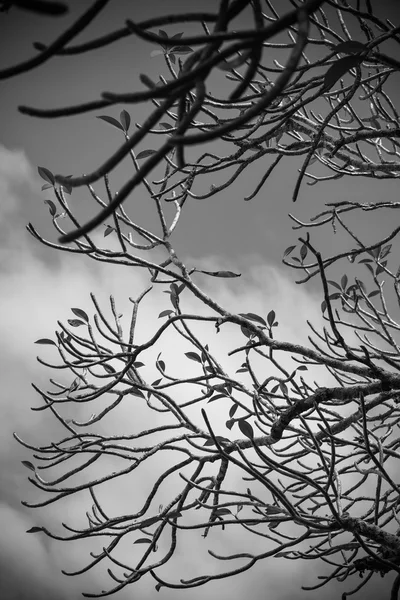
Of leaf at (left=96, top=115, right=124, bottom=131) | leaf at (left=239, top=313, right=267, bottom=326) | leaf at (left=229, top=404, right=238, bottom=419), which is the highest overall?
leaf at (left=96, top=115, right=124, bottom=131)

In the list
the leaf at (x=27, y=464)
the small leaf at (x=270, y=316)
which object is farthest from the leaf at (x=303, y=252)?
the leaf at (x=27, y=464)

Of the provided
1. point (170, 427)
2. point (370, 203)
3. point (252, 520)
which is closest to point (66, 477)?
point (170, 427)

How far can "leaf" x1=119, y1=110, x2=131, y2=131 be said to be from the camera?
135cm

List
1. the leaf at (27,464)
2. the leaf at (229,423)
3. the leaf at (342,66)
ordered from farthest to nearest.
Answer: the leaf at (27,464), the leaf at (229,423), the leaf at (342,66)

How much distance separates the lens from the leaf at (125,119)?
1.35 m

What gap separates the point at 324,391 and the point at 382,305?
108cm

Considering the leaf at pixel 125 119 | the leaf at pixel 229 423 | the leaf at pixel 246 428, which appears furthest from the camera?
the leaf at pixel 229 423

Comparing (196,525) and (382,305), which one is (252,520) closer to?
(196,525)

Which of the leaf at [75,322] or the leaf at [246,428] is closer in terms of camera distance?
the leaf at [246,428]

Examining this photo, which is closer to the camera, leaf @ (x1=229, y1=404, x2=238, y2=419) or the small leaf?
the small leaf

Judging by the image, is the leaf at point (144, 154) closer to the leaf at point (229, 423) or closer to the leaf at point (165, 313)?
the leaf at point (165, 313)

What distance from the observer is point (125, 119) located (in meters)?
1.37

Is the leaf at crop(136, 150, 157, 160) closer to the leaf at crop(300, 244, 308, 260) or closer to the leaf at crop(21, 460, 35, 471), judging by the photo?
the leaf at crop(300, 244, 308, 260)

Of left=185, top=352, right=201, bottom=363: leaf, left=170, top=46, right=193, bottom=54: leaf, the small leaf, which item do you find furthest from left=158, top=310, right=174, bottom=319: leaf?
left=170, top=46, right=193, bottom=54: leaf
